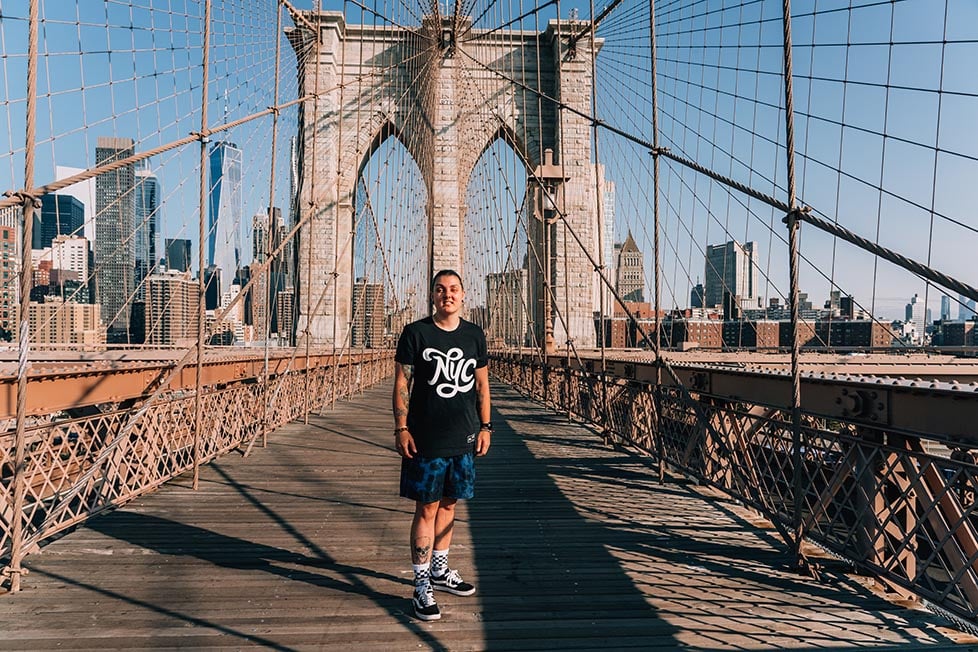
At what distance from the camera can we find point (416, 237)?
28.4 meters

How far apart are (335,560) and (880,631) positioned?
2399 millimetres

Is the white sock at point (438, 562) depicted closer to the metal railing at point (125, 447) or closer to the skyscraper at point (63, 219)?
the metal railing at point (125, 447)

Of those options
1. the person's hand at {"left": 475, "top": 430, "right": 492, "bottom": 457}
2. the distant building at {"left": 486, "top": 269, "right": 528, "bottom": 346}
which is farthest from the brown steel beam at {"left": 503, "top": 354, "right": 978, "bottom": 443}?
the distant building at {"left": 486, "top": 269, "right": 528, "bottom": 346}

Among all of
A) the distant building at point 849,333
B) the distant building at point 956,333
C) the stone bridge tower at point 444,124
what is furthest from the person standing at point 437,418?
the stone bridge tower at point 444,124

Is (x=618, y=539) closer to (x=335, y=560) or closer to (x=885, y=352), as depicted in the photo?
(x=335, y=560)

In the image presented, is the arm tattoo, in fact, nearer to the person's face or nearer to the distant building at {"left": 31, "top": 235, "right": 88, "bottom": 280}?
the person's face

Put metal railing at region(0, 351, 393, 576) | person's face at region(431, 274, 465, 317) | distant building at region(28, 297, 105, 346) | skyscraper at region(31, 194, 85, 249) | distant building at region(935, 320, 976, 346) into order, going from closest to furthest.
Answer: person's face at region(431, 274, 465, 317)
metal railing at region(0, 351, 393, 576)
skyscraper at region(31, 194, 85, 249)
distant building at region(935, 320, 976, 346)
distant building at region(28, 297, 105, 346)

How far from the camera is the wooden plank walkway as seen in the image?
2.41 m

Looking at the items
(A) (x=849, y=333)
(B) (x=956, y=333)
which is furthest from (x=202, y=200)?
(A) (x=849, y=333)

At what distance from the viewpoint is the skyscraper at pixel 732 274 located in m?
9.60

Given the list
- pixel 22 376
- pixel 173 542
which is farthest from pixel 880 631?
pixel 22 376

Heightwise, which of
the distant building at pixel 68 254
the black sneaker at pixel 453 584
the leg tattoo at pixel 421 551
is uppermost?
the distant building at pixel 68 254

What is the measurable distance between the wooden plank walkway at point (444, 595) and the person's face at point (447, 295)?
1245 mm

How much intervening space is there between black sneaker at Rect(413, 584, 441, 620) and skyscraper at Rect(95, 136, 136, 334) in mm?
5672
